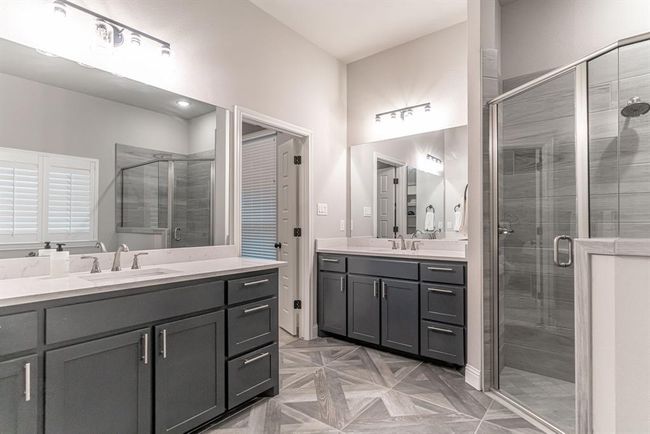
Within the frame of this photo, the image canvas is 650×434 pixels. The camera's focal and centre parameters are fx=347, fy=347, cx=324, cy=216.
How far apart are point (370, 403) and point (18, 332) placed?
189 cm

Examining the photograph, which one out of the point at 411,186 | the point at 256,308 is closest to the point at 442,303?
the point at 411,186

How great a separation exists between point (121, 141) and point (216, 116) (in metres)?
0.72

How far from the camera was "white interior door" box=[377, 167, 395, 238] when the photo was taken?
11.9 feet

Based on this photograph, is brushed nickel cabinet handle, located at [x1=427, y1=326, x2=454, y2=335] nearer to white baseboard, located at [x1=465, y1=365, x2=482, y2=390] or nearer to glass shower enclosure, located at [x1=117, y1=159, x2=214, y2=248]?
white baseboard, located at [x1=465, y1=365, x2=482, y2=390]

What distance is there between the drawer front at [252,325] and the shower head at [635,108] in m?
2.61

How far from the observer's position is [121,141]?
2125 millimetres

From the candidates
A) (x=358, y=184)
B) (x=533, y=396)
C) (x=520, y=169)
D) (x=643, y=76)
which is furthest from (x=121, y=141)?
(x=643, y=76)

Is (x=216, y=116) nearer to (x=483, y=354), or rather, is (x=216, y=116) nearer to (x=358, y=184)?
(x=358, y=184)

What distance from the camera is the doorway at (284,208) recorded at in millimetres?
3480

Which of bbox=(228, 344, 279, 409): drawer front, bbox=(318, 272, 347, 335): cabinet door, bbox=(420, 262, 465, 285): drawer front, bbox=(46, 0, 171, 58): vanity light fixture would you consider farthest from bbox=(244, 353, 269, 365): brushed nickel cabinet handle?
bbox=(46, 0, 171, 58): vanity light fixture

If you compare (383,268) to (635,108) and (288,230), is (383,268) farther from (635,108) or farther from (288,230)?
(635,108)

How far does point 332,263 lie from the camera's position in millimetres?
3424

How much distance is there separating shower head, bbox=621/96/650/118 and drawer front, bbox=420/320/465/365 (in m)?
1.82

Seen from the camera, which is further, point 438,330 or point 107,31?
point 438,330
